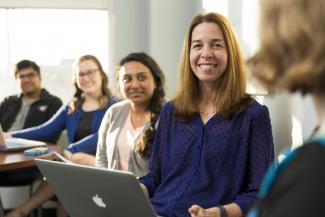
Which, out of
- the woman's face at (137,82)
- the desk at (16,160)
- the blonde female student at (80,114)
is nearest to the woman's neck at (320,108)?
the woman's face at (137,82)

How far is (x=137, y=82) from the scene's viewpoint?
2232 millimetres

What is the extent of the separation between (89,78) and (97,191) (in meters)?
1.79

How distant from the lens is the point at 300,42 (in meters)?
0.61

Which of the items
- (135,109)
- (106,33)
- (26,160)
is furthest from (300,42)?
(106,33)

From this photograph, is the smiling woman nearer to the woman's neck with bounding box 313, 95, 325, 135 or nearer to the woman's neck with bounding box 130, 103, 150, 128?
the woman's neck with bounding box 130, 103, 150, 128

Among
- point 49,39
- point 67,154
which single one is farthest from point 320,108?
point 49,39

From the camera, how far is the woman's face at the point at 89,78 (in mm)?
2977

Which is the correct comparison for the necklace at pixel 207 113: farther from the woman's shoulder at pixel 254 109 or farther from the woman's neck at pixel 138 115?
the woman's neck at pixel 138 115

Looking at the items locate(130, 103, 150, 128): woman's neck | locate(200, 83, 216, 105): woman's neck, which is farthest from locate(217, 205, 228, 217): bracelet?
locate(130, 103, 150, 128): woman's neck

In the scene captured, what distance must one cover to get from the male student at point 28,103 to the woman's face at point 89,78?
400 mm

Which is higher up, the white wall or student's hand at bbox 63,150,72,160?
the white wall

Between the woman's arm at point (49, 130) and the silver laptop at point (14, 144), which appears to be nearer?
the silver laptop at point (14, 144)

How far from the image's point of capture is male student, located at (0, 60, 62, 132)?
10.8 ft

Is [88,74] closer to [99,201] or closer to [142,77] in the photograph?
[142,77]
